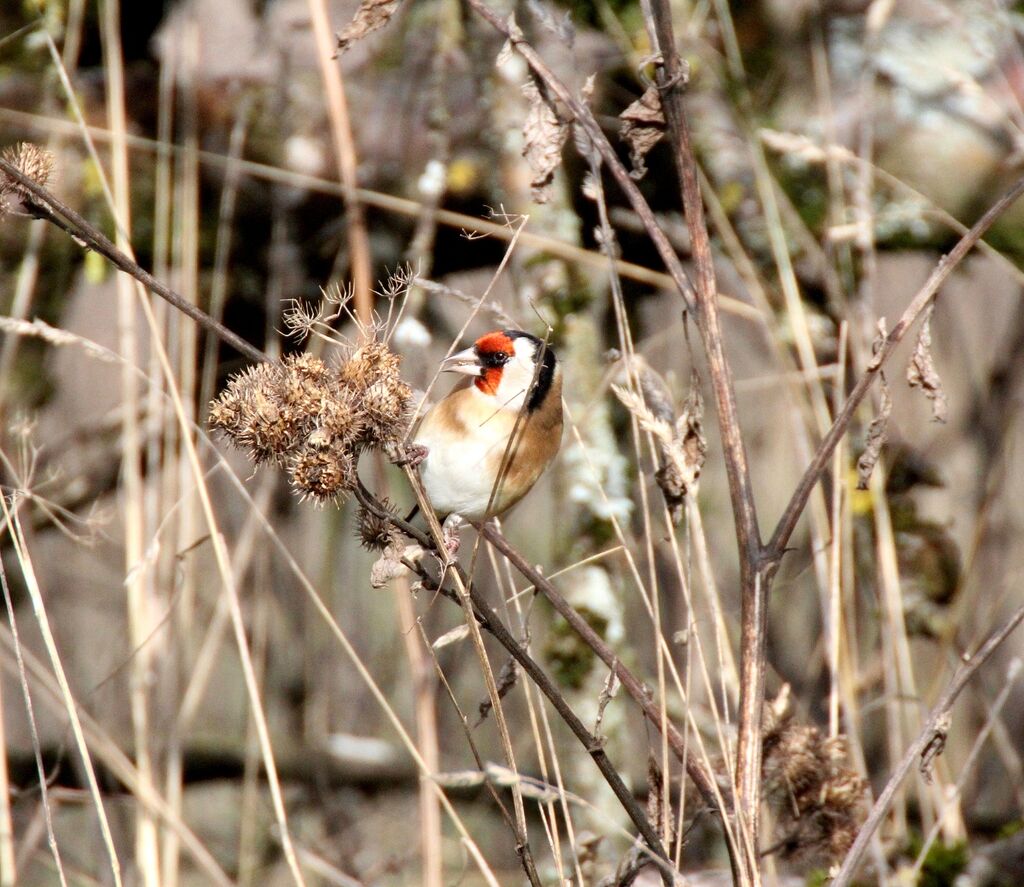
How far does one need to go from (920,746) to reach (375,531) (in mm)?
616

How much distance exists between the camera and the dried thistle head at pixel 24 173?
100cm

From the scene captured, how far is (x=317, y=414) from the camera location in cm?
102

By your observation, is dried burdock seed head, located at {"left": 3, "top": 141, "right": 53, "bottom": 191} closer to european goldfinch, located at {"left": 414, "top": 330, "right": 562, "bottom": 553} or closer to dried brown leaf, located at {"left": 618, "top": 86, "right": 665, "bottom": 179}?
dried brown leaf, located at {"left": 618, "top": 86, "right": 665, "bottom": 179}

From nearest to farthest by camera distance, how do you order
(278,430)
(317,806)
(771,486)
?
(278,430), (771,486), (317,806)

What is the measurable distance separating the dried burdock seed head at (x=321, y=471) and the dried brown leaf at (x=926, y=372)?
1.94 feet

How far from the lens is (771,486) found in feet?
9.50

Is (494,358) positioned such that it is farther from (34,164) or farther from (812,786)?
(34,164)

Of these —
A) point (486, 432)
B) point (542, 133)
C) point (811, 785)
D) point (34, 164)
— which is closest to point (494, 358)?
point (486, 432)

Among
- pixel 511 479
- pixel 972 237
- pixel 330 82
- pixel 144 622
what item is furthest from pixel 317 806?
pixel 972 237

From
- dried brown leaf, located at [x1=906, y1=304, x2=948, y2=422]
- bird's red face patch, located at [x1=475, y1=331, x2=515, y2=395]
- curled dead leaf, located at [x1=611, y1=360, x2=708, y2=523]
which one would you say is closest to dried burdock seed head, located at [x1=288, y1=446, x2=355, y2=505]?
curled dead leaf, located at [x1=611, y1=360, x2=708, y2=523]

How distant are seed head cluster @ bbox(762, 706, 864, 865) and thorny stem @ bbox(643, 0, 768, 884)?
402mm

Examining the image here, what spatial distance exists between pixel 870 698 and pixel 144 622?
1.78 metres

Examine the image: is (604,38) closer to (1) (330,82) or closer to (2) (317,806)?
(1) (330,82)

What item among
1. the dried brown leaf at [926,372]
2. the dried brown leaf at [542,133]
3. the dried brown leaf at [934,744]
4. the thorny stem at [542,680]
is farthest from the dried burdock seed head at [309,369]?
the dried brown leaf at [934,744]
